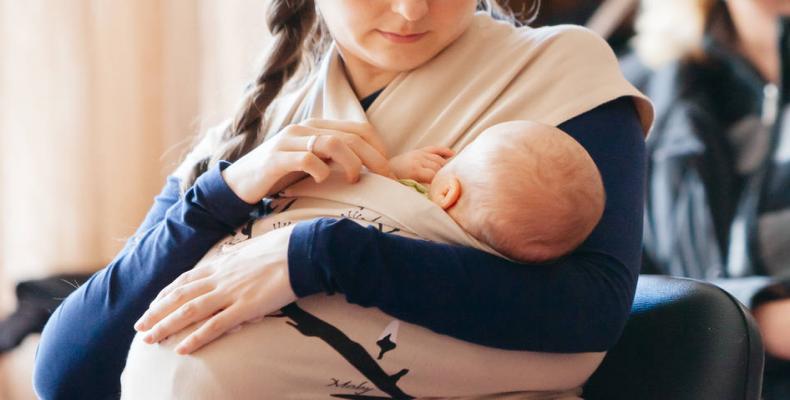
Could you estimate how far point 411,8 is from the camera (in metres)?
1.26

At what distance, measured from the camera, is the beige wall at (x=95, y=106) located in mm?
2459

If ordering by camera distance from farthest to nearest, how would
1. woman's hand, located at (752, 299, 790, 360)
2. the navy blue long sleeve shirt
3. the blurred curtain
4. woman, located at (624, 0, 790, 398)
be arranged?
the blurred curtain
woman, located at (624, 0, 790, 398)
woman's hand, located at (752, 299, 790, 360)
the navy blue long sleeve shirt

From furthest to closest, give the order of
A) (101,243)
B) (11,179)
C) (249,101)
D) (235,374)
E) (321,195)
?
(101,243) → (11,179) → (249,101) → (321,195) → (235,374)

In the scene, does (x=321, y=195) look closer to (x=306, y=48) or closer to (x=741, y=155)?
(x=306, y=48)

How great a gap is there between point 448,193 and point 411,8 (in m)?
0.26

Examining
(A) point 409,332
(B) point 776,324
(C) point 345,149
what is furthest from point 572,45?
(B) point 776,324

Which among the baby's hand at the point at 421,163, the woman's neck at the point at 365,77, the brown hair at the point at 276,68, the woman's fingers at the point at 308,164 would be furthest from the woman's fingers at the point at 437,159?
the brown hair at the point at 276,68

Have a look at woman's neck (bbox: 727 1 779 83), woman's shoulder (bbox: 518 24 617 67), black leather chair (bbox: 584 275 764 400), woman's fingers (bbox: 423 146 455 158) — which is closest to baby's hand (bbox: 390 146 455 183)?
woman's fingers (bbox: 423 146 455 158)

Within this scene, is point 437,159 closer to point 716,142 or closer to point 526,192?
point 526,192

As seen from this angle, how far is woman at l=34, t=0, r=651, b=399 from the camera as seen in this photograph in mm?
1104

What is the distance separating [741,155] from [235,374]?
182 centimetres

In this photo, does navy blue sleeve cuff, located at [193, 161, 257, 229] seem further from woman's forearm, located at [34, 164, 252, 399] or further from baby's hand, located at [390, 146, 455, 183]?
baby's hand, located at [390, 146, 455, 183]

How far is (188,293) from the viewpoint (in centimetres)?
118

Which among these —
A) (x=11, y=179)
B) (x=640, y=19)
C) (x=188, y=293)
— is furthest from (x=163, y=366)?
(x=640, y=19)
